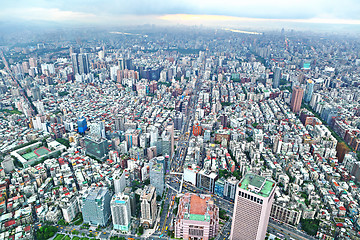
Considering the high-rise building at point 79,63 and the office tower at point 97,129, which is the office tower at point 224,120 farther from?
the high-rise building at point 79,63

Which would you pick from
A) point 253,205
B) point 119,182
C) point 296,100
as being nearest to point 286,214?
point 253,205

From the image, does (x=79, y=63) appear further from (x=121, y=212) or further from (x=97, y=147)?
(x=121, y=212)

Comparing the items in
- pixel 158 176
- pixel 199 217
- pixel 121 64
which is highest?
pixel 121 64

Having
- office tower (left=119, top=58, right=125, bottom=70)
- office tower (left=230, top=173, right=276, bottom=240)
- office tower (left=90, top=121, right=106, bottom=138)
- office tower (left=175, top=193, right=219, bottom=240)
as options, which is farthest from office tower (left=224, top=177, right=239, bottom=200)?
office tower (left=119, top=58, right=125, bottom=70)

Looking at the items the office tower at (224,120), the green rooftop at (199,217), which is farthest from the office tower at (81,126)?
the green rooftop at (199,217)

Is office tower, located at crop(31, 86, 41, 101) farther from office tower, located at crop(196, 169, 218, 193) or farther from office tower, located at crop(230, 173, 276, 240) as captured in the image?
office tower, located at crop(230, 173, 276, 240)

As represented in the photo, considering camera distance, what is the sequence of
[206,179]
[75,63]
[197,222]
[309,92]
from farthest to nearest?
[75,63] < [309,92] < [206,179] < [197,222]

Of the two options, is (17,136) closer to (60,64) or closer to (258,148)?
(258,148)
